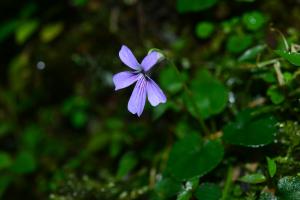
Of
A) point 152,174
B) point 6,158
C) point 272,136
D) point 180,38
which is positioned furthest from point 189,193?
point 6,158

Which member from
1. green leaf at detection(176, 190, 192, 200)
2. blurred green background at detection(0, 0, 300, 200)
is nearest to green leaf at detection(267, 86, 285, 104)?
blurred green background at detection(0, 0, 300, 200)

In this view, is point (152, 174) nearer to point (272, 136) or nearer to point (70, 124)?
point (272, 136)

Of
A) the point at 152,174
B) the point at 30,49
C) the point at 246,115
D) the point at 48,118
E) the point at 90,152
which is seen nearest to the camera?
the point at 246,115

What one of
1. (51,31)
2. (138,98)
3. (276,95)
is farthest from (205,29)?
(51,31)

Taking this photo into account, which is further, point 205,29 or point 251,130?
point 205,29

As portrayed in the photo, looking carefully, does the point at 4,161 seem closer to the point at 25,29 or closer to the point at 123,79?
the point at 25,29

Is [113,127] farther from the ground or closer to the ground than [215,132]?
farther from the ground

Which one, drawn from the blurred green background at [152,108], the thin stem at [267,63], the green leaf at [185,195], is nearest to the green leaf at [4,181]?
the blurred green background at [152,108]
